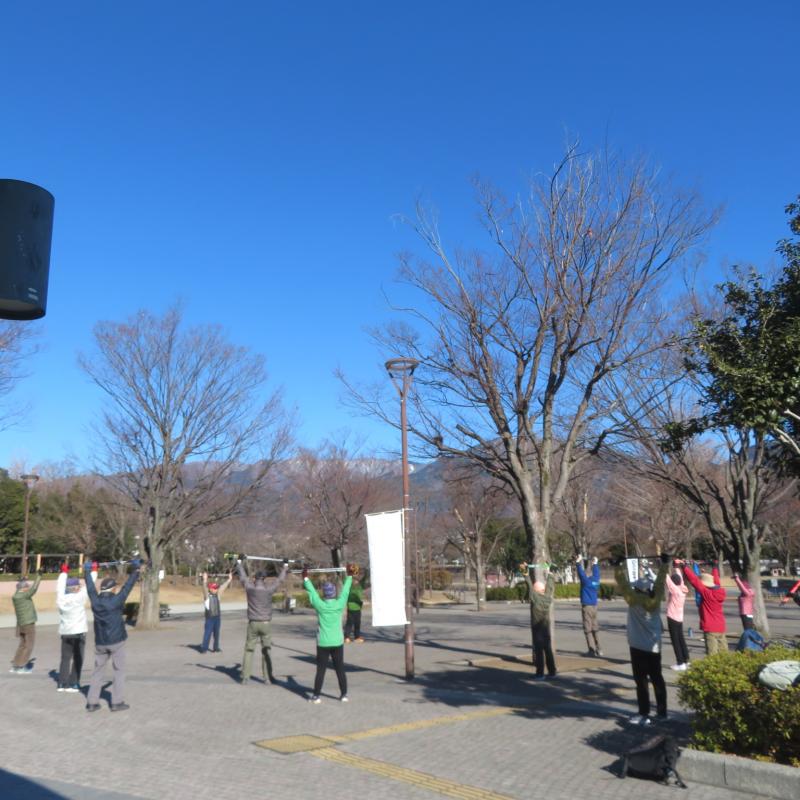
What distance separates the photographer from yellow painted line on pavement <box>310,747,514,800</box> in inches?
239

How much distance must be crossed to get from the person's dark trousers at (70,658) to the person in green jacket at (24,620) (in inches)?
83.7

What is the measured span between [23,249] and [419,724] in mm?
7511

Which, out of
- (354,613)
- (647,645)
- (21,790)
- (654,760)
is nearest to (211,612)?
(354,613)

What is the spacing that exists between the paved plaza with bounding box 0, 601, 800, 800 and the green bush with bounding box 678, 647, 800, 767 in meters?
0.45

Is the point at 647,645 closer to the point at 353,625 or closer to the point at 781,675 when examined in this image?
the point at 781,675

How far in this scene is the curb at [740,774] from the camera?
5.63 metres

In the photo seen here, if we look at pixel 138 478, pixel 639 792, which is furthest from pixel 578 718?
pixel 138 478

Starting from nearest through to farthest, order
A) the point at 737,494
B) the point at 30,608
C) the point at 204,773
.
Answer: the point at 204,773 → the point at 30,608 → the point at 737,494

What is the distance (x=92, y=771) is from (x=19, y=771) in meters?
0.64

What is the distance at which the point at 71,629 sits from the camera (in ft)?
36.2

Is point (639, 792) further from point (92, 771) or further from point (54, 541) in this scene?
point (54, 541)

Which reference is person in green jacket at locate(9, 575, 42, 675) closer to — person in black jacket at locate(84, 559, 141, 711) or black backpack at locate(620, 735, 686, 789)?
person in black jacket at locate(84, 559, 141, 711)

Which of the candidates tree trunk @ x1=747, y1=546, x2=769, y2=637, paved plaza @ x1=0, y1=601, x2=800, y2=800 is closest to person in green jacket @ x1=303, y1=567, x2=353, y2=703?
paved plaza @ x1=0, y1=601, x2=800, y2=800

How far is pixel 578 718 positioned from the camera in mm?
8914
